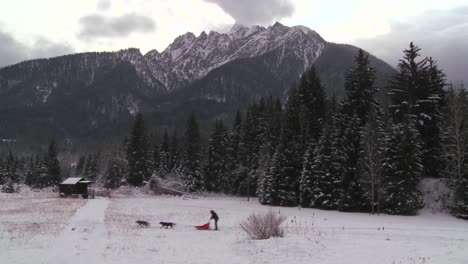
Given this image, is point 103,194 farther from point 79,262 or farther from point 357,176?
point 79,262

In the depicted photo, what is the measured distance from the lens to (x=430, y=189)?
4319 centimetres

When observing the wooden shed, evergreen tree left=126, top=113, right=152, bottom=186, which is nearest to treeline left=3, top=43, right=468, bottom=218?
evergreen tree left=126, top=113, right=152, bottom=186

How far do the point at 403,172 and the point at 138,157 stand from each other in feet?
167

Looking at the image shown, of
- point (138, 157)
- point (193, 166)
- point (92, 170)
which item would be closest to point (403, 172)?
point (193, 166)

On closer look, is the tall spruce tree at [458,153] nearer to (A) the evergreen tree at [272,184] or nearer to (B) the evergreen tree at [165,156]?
(A) the evergreen tree at [272,184]

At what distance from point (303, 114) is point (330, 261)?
43559 mm

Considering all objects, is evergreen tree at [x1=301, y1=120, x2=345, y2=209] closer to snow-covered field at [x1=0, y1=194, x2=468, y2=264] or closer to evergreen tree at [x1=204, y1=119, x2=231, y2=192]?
snow-covered field at [x1=0, y1=194, x2=468, y2=264]

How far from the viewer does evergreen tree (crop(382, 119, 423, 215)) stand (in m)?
39.6

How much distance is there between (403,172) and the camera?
3969 centimetres

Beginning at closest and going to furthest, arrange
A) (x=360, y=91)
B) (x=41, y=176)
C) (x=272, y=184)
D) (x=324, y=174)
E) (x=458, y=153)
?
1. (x=458, y=153)
2. (x=324, y=174)
3. (x=360, y=91)
4. (x=272, y=184)
5. (x=41, y=176)

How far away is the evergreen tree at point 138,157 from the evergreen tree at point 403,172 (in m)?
47.5

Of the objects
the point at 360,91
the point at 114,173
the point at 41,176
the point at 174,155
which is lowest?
the point at 41,176

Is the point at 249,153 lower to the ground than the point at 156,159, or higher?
higher

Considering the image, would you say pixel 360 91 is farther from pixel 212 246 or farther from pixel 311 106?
pixel 212 246
